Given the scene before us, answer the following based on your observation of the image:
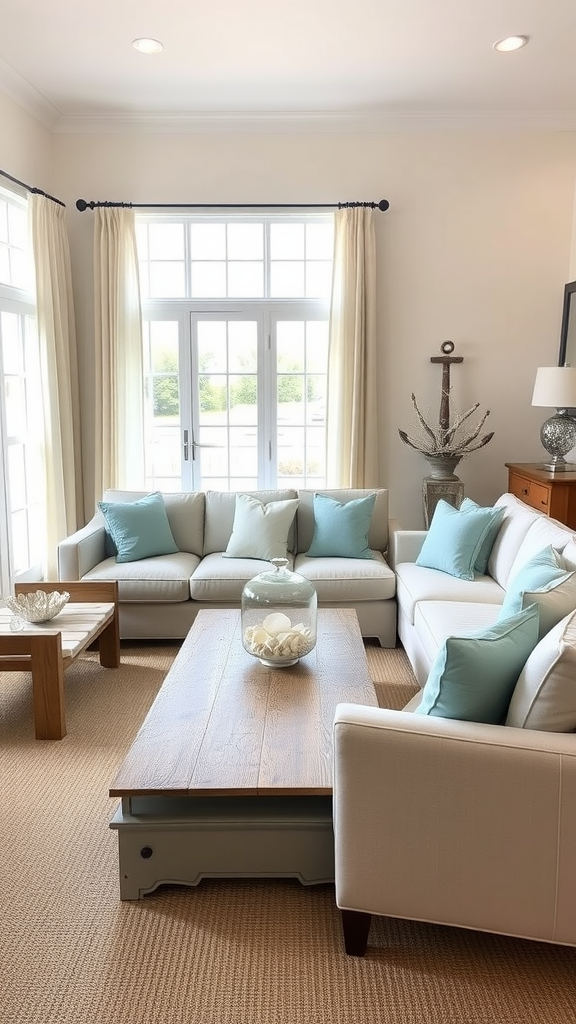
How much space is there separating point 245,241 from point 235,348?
0.73 m

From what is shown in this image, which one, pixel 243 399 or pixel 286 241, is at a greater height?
pixel 286 241

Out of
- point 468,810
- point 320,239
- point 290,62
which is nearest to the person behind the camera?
point 468,810

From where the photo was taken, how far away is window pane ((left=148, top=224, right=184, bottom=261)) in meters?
5.04

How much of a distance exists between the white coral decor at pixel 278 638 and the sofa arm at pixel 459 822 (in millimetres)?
920

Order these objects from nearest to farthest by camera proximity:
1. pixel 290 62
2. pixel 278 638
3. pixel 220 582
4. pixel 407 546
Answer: pixel 278 638, pixel 220 582, pixel 290 62, pixel 407 546

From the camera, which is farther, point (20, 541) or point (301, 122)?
point (301, 122)

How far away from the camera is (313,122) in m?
4.80

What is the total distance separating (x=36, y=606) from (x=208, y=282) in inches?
109

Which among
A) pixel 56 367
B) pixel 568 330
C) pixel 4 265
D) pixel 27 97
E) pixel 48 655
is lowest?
pixel 48 655

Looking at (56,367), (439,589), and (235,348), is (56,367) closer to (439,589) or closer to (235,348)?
(235,348)

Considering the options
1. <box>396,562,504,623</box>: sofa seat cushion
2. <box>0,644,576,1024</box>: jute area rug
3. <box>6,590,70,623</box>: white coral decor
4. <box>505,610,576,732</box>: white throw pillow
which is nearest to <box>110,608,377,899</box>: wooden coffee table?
<box>0,644,576,1024</box>: jute area rug

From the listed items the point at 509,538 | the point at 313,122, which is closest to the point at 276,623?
the point at 509,538

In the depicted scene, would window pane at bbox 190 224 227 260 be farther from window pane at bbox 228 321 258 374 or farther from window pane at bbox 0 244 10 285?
window pane at bbox 0 244 10 285

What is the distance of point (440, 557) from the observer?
383 cm
